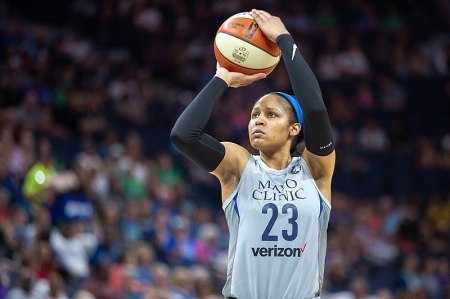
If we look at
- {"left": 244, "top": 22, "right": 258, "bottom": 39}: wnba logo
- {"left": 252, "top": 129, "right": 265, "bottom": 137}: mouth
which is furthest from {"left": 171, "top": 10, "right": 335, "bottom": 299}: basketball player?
{"left": 244, "top": 22, "right": 258, "bottom": 39}: wnba logo

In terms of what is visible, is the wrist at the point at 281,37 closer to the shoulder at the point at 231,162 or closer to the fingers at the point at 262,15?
the fingers at the point at 262,15

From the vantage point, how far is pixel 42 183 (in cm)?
1088

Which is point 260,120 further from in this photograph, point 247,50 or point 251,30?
point 251,30

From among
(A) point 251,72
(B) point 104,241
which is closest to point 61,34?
(B) point 104,241

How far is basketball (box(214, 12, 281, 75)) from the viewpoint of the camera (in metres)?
4.73

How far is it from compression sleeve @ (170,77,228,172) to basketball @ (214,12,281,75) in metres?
0.33

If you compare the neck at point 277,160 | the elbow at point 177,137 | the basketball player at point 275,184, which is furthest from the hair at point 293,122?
the elbow at point 177,137

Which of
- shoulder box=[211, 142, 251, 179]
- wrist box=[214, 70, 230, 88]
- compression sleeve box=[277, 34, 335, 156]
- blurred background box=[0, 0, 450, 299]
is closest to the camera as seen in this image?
compression sleeve box=[277, 34, 335, 156]

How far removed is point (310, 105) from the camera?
14.2 ft

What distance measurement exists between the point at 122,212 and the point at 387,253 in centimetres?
428

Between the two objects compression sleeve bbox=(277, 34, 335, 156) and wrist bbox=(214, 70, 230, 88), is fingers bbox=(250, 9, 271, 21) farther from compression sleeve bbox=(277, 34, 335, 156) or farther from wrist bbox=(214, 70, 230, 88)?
wrist bbox=(214, 70, 230, 88)

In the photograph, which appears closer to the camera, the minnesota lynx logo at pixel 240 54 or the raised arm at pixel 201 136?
the raised arm at pixel 201 136

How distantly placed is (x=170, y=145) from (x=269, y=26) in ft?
31.5

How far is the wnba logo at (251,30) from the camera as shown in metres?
4.74
